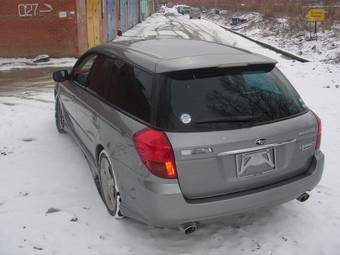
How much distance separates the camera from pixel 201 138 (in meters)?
3.06

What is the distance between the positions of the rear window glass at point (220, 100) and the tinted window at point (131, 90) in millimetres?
194

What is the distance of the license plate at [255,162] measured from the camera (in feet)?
10.4

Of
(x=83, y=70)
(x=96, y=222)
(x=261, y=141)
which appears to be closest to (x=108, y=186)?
(x=96, y=222)

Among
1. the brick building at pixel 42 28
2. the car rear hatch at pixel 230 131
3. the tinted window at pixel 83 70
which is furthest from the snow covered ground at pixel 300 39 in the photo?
the car rear hatch at pixel 230 131

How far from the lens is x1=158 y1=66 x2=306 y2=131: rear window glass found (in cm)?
314

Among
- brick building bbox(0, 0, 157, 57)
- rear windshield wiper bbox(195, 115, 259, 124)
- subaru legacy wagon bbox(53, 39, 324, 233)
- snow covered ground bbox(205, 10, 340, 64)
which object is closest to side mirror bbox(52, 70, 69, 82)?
subaru legacy wagon bbox(53, 39, 324, 233)

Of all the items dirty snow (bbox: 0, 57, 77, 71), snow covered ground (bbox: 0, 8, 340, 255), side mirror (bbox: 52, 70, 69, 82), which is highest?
side mirror (bbox: 52, 70, 69, 82)

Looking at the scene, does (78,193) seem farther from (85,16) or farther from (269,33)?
(269,33)

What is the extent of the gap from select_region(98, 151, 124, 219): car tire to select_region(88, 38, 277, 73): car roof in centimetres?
98

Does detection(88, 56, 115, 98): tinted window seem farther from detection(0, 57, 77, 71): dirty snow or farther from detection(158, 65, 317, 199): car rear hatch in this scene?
detection(0, 57, 77, 71): dirty snow

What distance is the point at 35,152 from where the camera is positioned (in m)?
5.67

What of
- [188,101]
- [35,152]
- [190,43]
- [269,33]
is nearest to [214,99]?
[188,101]

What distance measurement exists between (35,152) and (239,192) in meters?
3.40

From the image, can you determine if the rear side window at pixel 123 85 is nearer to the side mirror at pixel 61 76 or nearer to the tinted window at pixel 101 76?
the tinted window at pixel 101 76
